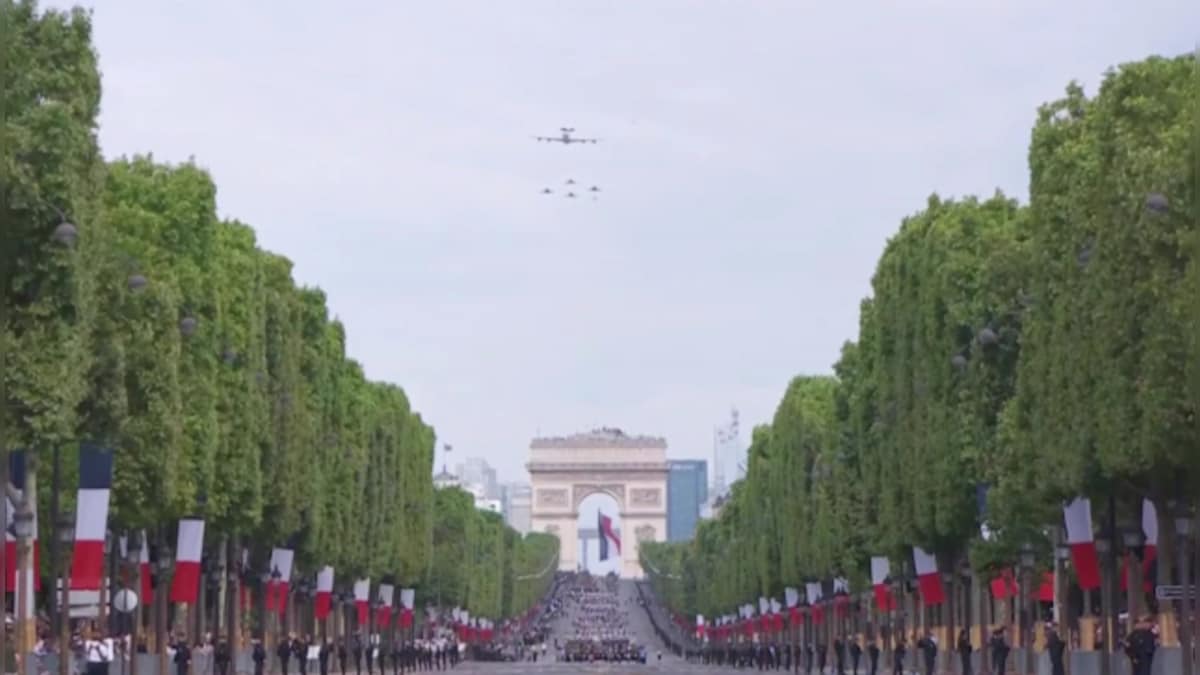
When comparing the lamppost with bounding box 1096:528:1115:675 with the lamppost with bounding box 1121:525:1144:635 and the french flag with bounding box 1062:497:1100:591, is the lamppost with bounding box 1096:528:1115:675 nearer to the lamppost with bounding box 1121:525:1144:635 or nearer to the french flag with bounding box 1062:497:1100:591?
the lamppost with bounding box 1121:525:1144:635

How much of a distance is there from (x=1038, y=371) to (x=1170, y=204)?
1479 cm

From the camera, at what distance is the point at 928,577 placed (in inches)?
3708

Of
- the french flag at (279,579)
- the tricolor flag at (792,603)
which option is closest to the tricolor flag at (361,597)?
the french flag at (279,579)

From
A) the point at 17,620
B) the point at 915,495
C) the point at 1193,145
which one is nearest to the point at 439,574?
the point at 915,495

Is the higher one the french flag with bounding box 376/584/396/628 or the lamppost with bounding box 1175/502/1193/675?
the french flag with bounding box 376/584/396/628

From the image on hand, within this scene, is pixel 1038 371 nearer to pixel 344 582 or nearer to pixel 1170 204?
pixel 1170 204

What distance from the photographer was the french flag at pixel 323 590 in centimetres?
11212

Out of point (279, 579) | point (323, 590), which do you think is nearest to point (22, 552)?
point (279, 579)

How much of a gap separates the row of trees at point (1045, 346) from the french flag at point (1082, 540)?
0.67 m

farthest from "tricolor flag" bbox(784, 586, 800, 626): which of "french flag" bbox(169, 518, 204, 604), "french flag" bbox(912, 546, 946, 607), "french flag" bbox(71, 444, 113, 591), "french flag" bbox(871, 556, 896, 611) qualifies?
"french flag" bbox(71, 444, 113, 591)

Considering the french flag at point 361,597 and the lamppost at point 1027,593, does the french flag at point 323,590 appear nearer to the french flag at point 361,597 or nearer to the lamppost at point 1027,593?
the french flag at point 361,597

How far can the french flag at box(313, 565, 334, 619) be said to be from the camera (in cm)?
11212

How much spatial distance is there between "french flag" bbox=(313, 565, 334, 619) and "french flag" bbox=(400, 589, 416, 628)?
39639 millimetres

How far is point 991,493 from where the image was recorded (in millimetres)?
77812
